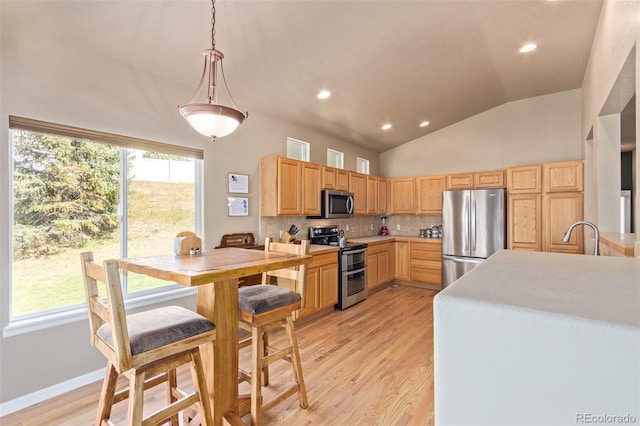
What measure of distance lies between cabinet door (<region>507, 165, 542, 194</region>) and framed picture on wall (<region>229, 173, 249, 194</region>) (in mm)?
3754

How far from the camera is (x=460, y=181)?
16.8ft

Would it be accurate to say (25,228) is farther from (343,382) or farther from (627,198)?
(627,198)

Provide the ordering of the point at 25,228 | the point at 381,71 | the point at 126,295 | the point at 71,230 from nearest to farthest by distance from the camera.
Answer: the point at 25,228 → the point at 71,230 → the point at 126,295 → the point at 381,71

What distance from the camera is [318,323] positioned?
3734 millimetres

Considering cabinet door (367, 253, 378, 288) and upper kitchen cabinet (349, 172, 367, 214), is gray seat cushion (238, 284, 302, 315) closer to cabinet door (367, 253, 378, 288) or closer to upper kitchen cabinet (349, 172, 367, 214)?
cabinet door (367, 253, 378, 288)

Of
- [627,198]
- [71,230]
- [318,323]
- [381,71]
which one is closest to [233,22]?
[381,71]

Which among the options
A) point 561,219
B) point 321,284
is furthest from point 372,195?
point 561,219

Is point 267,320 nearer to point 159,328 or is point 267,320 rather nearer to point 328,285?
point 159,328

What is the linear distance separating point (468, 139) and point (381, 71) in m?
2.81

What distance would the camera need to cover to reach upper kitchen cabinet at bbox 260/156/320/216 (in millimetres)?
3660

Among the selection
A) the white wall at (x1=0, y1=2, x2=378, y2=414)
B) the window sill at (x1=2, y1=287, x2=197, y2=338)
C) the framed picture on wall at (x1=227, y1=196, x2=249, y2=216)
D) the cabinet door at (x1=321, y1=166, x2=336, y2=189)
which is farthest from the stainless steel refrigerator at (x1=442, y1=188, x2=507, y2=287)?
the window sill at (x1=2, y1=287, x2=197, y2=338)

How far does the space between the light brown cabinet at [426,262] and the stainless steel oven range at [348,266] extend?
1.14 m

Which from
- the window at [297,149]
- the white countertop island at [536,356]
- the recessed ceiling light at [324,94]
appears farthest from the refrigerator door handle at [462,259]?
the white countertop island at [536,356]

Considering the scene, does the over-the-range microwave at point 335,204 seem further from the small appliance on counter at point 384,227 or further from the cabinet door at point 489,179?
the cabinet door at point 489,179
